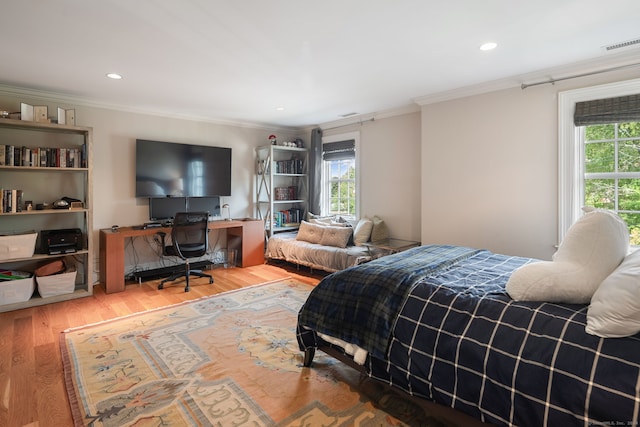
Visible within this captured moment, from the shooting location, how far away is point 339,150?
5320mm

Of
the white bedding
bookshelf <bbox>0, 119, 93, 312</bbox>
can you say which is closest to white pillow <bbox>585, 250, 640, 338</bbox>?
the white bedding

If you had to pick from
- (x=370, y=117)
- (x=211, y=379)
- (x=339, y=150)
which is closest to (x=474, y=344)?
(x=211, y=379)

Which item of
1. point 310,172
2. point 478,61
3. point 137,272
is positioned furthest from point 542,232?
point 137,272

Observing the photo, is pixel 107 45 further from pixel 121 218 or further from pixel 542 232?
pixel 542 232

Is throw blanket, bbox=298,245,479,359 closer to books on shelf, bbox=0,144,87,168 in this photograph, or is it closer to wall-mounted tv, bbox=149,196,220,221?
wall-mounted tv, bbox=149,196,220,221

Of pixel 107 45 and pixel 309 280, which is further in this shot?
pixel 309 280

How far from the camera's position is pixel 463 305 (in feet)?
5.28

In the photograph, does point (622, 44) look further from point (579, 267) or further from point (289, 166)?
point (289, 166)

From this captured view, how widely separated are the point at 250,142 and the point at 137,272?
2.66 meters

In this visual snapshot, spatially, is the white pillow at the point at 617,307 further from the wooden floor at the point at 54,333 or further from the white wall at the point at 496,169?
the white wall at the point at 496,169

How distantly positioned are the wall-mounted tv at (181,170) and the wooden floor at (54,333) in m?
1.25

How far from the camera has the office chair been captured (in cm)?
399

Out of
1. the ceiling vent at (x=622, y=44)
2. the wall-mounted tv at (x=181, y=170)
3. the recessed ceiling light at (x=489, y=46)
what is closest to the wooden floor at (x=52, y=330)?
the wall-mounted tv at (x=181, y=170)

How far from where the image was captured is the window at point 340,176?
5.17m
